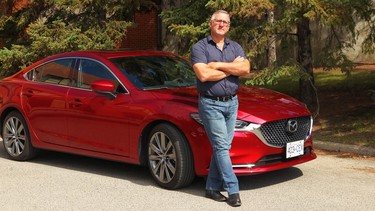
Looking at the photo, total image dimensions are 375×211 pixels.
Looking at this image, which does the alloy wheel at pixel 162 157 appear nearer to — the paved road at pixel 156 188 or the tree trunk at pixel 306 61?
the paved road at pixel 156 188

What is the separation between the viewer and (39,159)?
857 cm

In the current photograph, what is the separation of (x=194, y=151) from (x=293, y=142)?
111 cm

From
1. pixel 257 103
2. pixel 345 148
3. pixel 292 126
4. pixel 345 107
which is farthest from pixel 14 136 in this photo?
pixel 345 107

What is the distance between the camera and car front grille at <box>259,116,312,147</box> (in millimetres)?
6262

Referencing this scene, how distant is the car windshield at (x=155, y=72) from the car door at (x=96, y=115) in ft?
0.71

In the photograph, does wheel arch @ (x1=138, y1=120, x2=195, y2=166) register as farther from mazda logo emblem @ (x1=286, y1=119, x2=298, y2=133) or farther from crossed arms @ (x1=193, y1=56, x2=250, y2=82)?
mazda logo emblem @ (x1=286, y1=119, x2=298, y2=133)

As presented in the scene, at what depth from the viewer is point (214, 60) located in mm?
5844

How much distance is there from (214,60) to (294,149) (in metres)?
1.45

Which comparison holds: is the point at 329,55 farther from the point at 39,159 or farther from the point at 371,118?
the point at 39,159

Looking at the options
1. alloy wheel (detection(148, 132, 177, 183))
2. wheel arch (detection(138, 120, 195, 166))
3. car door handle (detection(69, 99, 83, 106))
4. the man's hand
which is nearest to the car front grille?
the man's hand

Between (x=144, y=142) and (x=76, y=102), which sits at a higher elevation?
(x=76, y=102)

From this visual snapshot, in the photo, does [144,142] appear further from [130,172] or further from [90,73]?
[90,73]

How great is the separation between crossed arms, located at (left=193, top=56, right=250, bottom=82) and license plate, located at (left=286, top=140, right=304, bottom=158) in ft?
3.61

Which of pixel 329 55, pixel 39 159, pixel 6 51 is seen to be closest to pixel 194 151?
pixel 39 159
